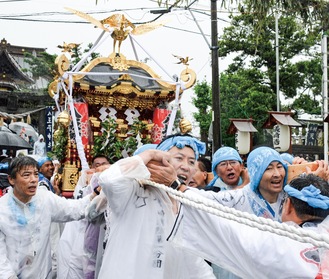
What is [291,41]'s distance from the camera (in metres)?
20.6

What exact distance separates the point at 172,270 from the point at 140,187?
17.8 inches

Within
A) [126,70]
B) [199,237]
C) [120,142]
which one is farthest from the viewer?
[126,70]

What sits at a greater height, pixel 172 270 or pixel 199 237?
pixel 199 237

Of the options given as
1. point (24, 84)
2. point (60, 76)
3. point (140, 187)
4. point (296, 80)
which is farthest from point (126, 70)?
point (24, 84)

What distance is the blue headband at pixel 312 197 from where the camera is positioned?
1807 mm

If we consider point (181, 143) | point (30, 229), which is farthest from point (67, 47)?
point (181, 143)

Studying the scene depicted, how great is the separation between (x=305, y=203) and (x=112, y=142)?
13.7ft

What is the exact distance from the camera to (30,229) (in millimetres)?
3232

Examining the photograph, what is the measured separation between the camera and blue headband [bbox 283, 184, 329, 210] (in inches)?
71.1

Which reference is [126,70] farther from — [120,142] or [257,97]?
[257,97]

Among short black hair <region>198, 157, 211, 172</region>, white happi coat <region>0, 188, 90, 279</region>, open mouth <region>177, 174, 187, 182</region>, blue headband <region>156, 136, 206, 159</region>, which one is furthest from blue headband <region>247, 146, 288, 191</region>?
short black hair <region>198, 157, 211, 172</region>

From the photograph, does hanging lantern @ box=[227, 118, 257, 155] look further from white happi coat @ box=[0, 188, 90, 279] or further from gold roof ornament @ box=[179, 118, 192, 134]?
white happi coat @ box=[0, 188, 90, 279]

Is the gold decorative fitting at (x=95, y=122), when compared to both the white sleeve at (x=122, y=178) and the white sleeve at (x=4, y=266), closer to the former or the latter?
the white sleeve at (x=4, y=266)

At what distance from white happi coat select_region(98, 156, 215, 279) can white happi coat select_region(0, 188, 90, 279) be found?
116 cm
